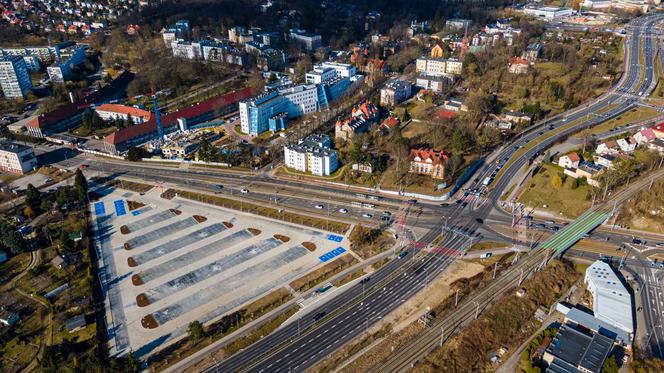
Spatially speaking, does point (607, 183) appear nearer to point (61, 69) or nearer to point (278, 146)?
point (278, 146)

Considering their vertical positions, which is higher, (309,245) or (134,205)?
(134,205)

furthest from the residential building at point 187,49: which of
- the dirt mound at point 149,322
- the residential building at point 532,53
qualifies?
the dirt mound at point 149,322

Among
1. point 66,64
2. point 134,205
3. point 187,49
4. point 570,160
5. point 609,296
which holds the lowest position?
point 134,205

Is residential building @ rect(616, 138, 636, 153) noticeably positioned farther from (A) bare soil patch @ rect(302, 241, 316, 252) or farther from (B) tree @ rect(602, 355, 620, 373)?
(A) bare soil patch @ rect(302, 241, 316, 252)

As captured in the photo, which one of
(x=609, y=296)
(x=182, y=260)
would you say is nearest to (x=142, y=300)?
(x=182, y=260)

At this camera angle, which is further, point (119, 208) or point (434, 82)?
point (434, 82)

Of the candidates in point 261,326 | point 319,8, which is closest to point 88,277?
point 261,326

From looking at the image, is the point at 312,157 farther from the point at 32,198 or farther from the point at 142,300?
the point at 32,198

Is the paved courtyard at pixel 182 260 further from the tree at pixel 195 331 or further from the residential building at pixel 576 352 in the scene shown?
the residential building at pixel 576 352
